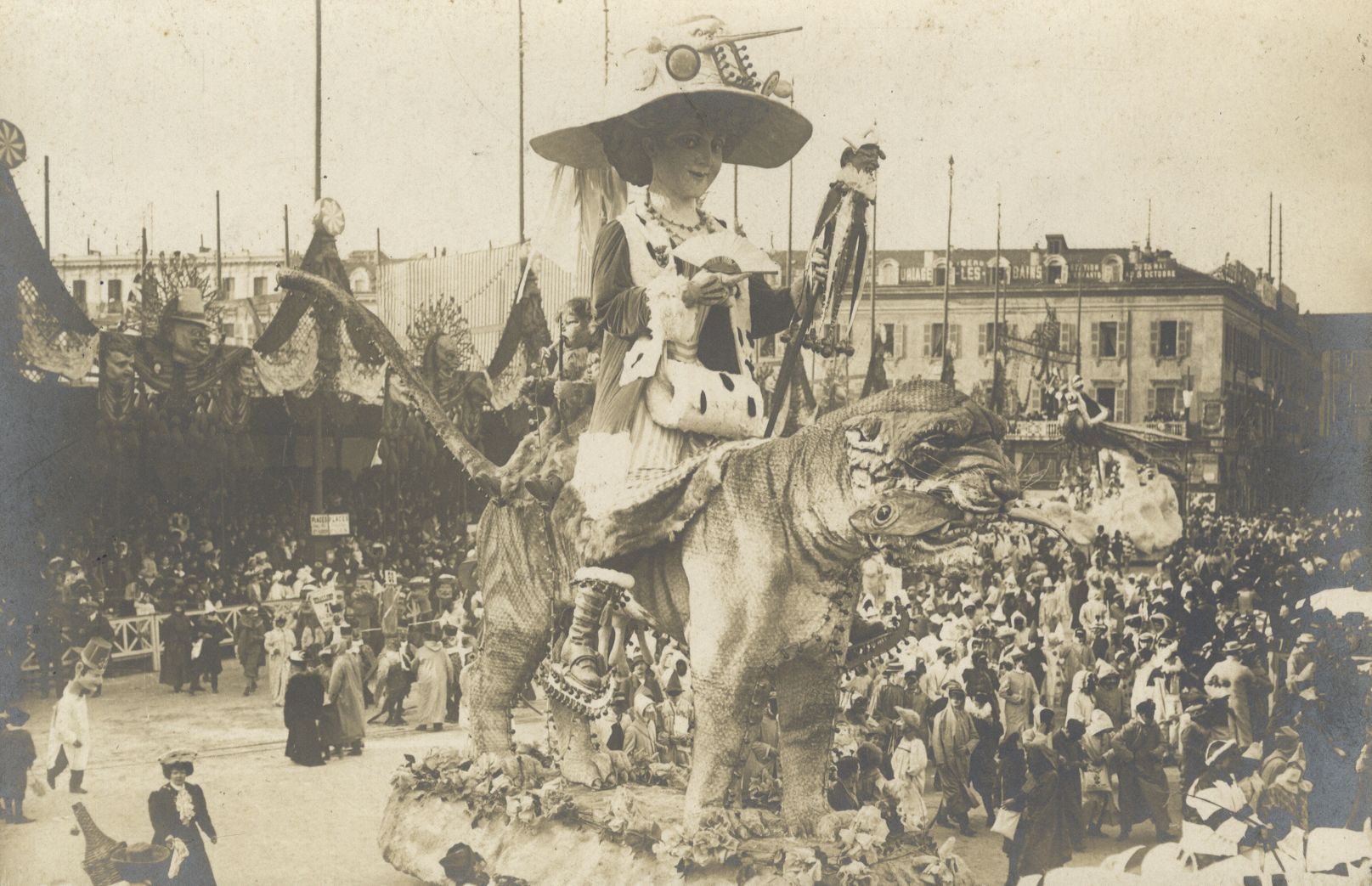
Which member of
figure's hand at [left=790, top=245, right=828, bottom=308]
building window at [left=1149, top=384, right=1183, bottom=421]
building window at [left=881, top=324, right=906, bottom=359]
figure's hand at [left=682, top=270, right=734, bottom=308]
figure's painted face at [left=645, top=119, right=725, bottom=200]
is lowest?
building window at [left=1149, top=384, right=1183, bottom=421]

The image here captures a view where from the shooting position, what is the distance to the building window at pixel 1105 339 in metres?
6.46

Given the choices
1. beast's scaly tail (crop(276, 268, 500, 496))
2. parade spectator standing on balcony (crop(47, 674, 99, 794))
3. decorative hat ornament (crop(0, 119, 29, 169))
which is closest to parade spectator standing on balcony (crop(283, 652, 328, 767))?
parade spectator standing on balcony (crop(47, 674, 99, 794))

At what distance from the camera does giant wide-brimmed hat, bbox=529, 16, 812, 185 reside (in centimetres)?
517

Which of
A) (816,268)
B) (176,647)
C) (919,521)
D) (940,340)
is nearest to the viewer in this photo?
(919,521)

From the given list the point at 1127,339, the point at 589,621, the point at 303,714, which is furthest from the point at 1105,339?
the point at 303,714

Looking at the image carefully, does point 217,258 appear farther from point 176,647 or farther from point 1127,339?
point 1127,339

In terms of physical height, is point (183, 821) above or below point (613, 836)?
below

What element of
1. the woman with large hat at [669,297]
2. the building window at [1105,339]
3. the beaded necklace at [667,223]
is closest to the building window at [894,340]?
the building window at [1105,339]

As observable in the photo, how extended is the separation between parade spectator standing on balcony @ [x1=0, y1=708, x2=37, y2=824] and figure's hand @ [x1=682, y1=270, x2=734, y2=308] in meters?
3.70

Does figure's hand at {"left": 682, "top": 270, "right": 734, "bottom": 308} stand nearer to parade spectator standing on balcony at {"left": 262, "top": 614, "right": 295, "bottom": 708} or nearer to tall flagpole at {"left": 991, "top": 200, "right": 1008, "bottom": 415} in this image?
tall flagpole at {"left": 991, "top": 200, "right": 1008, "bottom": 415}

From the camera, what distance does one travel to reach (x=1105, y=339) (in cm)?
653

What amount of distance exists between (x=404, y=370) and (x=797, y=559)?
2.18 meters

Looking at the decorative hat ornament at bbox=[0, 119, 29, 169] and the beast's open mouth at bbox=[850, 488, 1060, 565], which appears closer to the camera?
the beast's open mouth at bbox=[850, 488, 1060, 565]

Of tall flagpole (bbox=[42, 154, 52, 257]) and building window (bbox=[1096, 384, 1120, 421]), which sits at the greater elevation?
tall flagpole (bbox=[42, 154, 52, 257])
